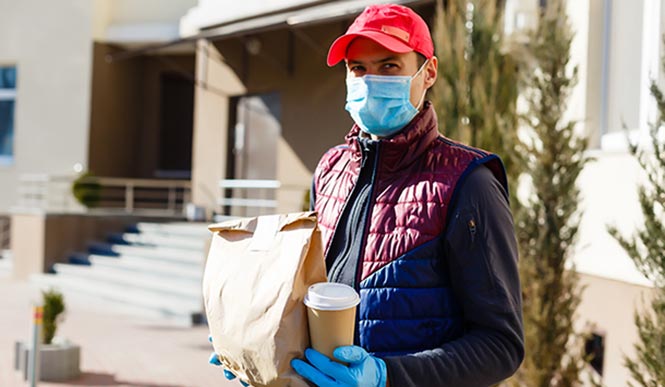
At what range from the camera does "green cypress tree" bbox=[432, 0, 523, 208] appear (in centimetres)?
567

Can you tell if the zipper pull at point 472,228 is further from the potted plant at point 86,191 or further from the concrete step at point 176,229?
the potted plant at point 86,191

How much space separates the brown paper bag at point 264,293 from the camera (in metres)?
1.63

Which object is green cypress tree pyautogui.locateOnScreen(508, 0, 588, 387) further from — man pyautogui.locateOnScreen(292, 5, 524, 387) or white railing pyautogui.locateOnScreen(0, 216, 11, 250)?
white railing pyautogui.locateOnScreen(0, 216, 11, 250)

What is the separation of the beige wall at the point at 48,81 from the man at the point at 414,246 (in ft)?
53.6

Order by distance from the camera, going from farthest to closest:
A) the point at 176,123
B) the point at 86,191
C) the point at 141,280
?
the point at 176,123 < the point at 86,191 < the point at 141,280

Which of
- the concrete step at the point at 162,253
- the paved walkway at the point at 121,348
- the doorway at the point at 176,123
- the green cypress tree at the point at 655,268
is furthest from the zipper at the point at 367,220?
the doorway at the point at 176,123

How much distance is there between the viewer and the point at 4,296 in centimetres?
1241

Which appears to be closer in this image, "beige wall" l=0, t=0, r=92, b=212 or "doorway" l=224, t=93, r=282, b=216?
"doorway" l=224, t=93, r=282, b=216

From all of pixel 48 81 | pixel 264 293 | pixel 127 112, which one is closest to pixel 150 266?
pixel 127 112

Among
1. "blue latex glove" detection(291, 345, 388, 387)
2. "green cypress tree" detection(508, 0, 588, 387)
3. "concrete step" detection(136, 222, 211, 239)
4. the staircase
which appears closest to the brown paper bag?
"blue latex glove" detection(291, 345, 388, 387)

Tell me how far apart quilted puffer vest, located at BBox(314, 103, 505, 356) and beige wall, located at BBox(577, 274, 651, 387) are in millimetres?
3787

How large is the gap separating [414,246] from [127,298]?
10.4 m

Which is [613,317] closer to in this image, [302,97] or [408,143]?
[408,143]

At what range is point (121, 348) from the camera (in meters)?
8.70
